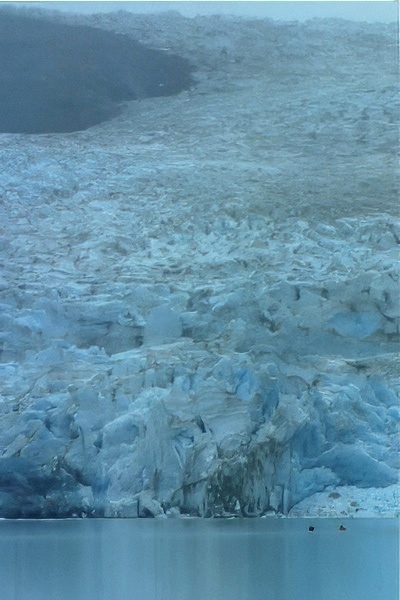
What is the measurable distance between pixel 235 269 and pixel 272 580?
6.14 ft

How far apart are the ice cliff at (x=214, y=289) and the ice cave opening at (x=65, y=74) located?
9cm

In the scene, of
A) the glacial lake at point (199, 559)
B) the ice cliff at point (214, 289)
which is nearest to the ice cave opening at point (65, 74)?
the ice cliff at point (214, 289)

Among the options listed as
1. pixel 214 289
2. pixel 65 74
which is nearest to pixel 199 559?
pixel 214 289

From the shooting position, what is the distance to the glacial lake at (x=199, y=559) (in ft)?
11.9

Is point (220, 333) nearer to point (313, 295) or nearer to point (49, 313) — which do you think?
point (313, 295)

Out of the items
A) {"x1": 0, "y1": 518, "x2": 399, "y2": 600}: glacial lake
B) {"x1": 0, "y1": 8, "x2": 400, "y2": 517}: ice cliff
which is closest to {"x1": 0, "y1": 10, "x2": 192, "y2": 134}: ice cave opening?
{"x1": 0, "y1": 8, "x2": 400, "y2": 517}: ice cliff

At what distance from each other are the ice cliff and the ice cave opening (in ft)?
0.30

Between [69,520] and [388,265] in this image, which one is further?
[388,265]

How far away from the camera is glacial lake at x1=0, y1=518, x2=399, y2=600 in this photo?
3.63m

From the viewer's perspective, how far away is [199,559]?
4.16m

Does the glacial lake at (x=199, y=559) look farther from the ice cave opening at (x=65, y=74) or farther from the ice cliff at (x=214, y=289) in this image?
the ice cave opening at (x=65, y=74)

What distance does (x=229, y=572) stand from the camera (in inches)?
153

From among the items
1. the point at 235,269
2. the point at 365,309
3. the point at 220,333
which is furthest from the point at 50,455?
the point at 365,309

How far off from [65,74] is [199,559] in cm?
307
